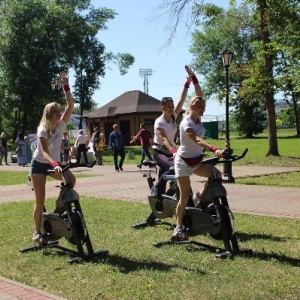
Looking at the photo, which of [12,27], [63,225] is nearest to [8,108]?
[12,27]

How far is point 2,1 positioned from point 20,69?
7.25 metres

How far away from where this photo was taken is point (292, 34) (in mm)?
19375

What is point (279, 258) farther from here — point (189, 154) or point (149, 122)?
point (149, 122)

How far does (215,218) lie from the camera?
20.1ft

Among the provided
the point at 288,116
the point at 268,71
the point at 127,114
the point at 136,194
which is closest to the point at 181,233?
the point at 136,194

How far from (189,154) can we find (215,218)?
0.82 metres

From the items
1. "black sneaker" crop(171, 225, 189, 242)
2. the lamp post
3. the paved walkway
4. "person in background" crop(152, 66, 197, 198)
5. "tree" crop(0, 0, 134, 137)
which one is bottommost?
the paved walkway

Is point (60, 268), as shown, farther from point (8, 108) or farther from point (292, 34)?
point (8, 108)

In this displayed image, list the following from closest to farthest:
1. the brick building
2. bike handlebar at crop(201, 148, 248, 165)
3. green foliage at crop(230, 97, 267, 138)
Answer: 1. bike handlebar at crop(201, 148, 248, 165)
2. the brick building
3. green foliage at crop(230, 97, 267, 138)

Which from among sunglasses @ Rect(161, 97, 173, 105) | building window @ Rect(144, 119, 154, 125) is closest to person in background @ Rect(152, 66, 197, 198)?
sunglasses @ Rect(161, 97, 173, 105)

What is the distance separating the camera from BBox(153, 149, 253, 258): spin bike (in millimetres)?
5957

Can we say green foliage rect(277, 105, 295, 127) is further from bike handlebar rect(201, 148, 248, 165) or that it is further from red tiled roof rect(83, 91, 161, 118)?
bike handlebar rect(201, 148, 248, 165)

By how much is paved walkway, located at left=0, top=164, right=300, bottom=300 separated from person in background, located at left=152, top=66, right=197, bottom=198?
236 cm

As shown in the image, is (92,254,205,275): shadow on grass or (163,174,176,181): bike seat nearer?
(92,254,205,275): shadow on grass
